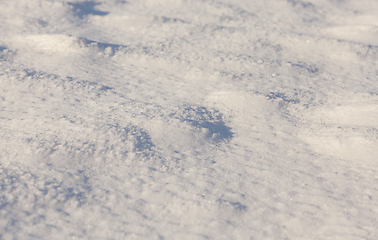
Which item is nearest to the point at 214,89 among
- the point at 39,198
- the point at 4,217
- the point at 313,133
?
the point at 313,133

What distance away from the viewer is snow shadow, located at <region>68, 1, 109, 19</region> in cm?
602

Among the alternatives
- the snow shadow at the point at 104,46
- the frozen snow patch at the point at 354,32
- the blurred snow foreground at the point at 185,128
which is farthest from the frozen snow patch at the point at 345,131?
the snow shadow at the point at 104,46

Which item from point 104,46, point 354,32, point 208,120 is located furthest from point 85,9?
point 354,32

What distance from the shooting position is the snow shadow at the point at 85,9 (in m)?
6.02

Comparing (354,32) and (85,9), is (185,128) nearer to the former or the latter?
(354,32)

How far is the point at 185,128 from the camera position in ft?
10.7

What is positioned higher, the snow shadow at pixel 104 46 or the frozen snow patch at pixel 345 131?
the snow shadow at pixel 104 46

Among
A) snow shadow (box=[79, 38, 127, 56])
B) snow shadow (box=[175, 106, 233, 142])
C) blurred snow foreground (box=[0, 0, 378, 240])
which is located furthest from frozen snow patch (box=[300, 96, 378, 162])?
snow shadow (box=[79, 38, 127, 56])

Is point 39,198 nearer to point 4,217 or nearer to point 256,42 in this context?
point 4,217

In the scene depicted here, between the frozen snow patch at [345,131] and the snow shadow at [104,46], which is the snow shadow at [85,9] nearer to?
the snow shadow at [104,46]

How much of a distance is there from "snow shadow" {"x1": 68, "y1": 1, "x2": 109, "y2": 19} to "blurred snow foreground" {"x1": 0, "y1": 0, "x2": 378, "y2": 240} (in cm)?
35

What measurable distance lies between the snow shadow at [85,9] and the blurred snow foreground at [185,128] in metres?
0.35

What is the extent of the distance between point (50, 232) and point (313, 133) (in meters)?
2.86

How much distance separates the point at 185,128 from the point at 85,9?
178 inches
